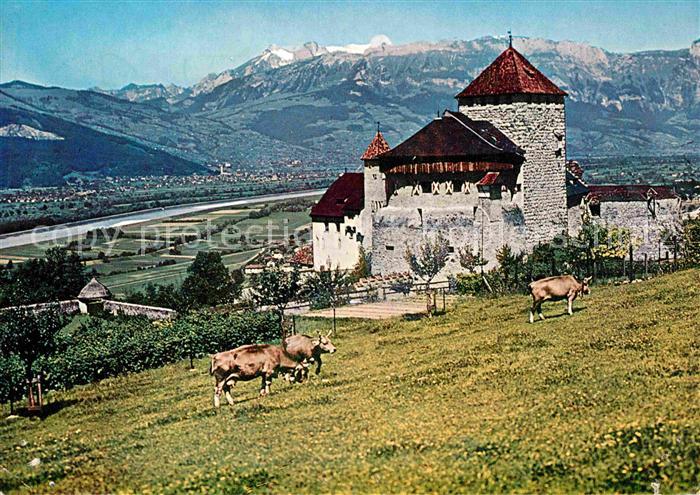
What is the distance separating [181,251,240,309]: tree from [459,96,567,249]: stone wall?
54.0 ft

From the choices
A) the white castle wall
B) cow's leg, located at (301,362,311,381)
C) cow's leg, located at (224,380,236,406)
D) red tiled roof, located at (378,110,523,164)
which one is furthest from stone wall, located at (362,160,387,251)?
cow's leg, located at (224,380,236,406)

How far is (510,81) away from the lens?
1781 inches

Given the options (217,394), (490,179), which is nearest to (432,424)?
(217,394)

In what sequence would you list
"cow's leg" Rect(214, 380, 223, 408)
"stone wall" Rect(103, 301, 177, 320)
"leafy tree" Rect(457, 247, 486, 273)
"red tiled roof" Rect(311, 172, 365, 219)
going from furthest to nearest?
"red tiled roof" Rect(311, 172, 365, 219)
"stone wall" Rect(103, 301, 177, 320)
"leafy tree" Rect(457, 247, 486, 273)
"cow's leg" Rect(214, 380, 223, 408)

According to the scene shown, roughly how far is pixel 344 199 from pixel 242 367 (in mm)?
36574

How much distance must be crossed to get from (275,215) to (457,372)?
3848 inches

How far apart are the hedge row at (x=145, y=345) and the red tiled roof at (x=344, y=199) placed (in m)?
21.0

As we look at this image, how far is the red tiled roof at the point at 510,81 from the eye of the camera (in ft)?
148

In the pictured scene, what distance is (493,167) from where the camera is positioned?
4288 centimetres

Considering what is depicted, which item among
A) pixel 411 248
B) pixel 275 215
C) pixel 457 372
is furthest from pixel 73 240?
pixel 457 372

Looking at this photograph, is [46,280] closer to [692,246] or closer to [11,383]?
[11,383]

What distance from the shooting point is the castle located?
4272 centimetres

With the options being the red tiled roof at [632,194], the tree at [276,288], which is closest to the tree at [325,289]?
the tree at [276,288]

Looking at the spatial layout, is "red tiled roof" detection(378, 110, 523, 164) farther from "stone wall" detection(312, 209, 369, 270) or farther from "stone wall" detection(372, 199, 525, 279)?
"stone wall" detection(312, 209, 369, 270)
